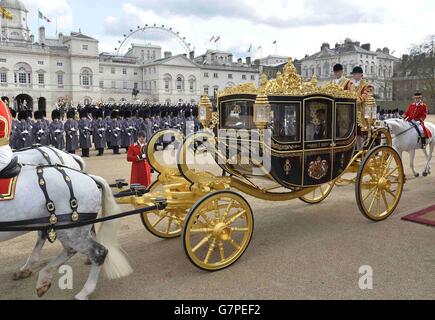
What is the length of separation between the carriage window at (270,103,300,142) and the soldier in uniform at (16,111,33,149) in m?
9.34

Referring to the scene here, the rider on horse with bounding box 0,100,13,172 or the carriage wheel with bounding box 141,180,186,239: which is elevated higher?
the rider on horse with bounding box 0,100,13,172

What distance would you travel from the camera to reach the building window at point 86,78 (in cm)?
6469

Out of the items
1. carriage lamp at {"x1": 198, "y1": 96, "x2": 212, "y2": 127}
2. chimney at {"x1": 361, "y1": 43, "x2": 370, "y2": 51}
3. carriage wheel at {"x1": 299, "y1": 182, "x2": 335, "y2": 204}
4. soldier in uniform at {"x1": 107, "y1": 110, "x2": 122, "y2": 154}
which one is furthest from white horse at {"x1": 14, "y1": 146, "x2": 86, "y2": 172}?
chimney at {"x1": 361, "y1": 43, "x2": 370, "y2": 51}

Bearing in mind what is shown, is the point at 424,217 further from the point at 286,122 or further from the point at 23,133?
the point at 23,133

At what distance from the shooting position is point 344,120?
18.9 ft

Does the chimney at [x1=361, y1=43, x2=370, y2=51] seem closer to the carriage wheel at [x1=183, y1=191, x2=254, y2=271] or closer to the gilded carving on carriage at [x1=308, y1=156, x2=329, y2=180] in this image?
the gilded carving on carriage at [x1=308, y1=156, x2=329, y2=180]

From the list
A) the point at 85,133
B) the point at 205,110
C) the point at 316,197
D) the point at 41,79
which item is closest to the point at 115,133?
the point at 85,133

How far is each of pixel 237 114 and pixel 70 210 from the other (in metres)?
2.70

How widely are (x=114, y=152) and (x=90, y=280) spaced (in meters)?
11.4

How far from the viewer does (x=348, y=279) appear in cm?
398

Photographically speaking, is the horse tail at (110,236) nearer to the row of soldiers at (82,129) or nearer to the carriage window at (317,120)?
the carriage window at (317,120)

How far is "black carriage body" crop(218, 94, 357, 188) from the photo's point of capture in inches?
193

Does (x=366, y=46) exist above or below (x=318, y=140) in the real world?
above

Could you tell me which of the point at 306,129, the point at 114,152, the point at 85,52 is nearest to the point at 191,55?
the point at 85,52
